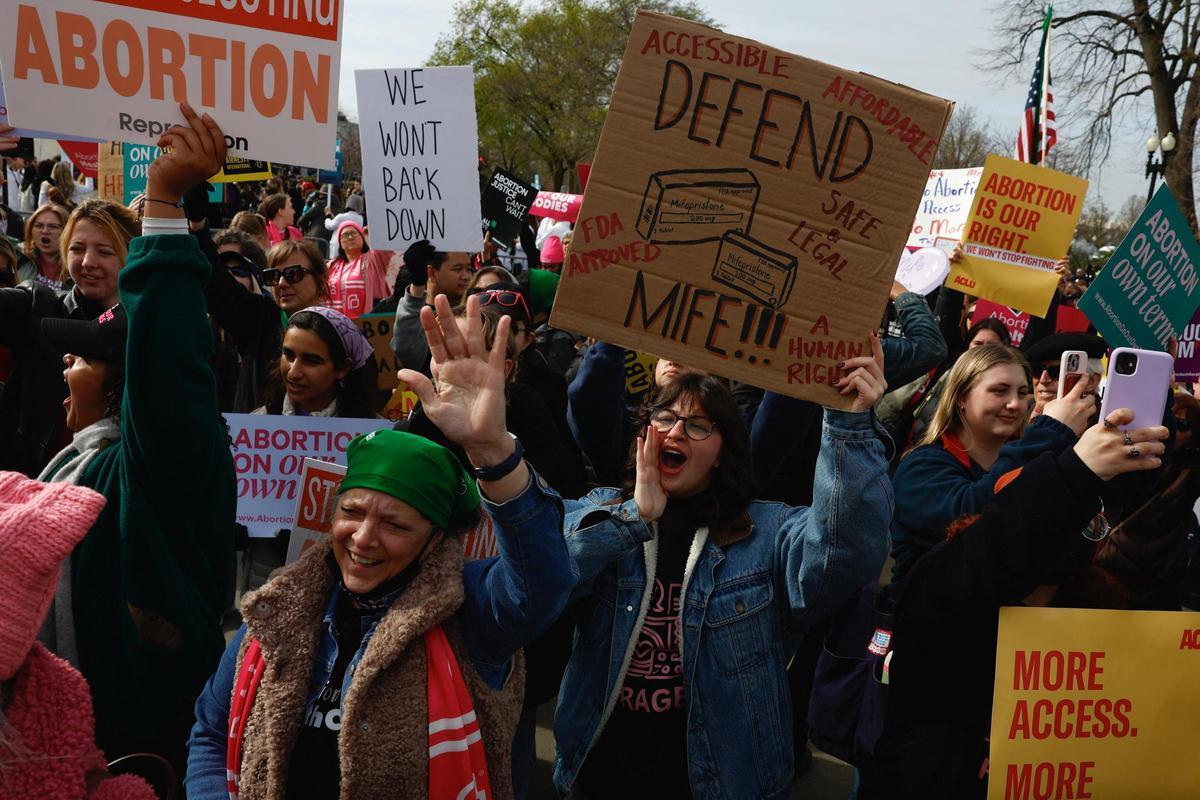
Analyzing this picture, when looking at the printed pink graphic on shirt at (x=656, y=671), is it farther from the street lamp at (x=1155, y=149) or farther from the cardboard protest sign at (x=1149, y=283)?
the street lamp at (x=1155, y=149)

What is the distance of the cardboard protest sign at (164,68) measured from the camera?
2535 mm

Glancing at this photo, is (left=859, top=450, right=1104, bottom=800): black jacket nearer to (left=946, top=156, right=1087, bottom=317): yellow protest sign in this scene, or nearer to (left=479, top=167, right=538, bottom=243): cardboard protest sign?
(left=946, top=156, right=1087, bottom=317): yellow protest sign

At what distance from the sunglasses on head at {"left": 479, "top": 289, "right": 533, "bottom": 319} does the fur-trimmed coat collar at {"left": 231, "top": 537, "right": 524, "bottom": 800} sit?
7.59ft

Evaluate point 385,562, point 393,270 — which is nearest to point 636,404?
point 385,562

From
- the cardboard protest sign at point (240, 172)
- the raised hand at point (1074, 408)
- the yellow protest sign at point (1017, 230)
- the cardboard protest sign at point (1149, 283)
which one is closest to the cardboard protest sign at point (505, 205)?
the cardboard protest sign at point (240, 172)

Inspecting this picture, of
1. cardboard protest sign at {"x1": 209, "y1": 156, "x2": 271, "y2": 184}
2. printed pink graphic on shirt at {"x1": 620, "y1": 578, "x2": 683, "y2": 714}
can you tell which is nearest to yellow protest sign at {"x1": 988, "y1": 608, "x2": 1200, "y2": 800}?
printed pink graphic on shirt at {"x1": 620, "y1": 578, "x2": 683, "y2": 714}

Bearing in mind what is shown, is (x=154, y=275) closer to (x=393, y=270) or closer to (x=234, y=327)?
(x=234, y=327)

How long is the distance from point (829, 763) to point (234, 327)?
11.0 ft

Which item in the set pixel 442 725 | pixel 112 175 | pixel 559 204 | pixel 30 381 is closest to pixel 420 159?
pixel 30 381

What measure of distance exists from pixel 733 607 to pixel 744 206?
99cm

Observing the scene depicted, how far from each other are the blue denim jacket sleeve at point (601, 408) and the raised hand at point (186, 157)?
1.27 m

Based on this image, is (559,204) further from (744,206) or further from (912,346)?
(744,206)

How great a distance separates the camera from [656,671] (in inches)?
102

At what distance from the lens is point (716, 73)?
8.13ft
